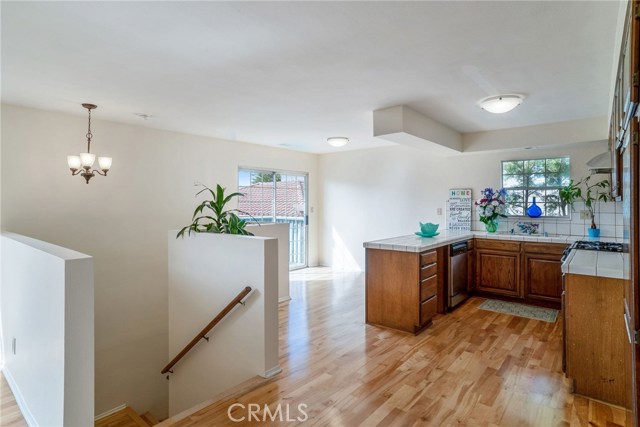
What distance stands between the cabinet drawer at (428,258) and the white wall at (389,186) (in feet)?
6.49

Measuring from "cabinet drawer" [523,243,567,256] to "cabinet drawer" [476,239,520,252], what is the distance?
111 mm

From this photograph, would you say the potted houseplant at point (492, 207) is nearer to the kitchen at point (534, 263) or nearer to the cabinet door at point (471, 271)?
the kitchen at point (534, 263)

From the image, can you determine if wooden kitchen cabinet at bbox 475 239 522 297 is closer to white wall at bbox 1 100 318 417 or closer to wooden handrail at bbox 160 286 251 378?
wooden handrail at bbox 160 286 251 378

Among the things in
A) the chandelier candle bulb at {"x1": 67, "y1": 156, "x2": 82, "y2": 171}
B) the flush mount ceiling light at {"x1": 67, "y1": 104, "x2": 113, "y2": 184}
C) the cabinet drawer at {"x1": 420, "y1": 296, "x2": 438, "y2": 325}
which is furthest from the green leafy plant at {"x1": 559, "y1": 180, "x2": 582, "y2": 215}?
the chandelier candle bulb at {"x1": 67, "y1": 156, "x2": 82, "y2": 171}

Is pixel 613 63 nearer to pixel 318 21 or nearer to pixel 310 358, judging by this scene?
pixel 318 21

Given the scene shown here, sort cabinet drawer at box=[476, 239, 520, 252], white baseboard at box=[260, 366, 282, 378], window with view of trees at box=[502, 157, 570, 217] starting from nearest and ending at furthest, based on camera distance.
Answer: white baseboard at box=[260, 366, 282, 378]
cabinet drawer at box=[476, 239, 520, 252]
window with view of trees at box=[502, 157, 570, 217]

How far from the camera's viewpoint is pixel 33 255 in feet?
7.48

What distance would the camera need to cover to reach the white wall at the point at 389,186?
5.01 metres

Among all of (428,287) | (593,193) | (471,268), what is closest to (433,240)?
(428,287)

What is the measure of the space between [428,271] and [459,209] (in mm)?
2133

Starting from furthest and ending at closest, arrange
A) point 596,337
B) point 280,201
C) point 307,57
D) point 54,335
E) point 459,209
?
point 280,201
point 459,209
point 307,57
point 596,337
point 54,335

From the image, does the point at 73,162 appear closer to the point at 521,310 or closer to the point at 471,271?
the point at 471,271

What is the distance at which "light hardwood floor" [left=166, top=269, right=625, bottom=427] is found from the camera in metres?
2.05

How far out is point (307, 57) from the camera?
7.77ft
